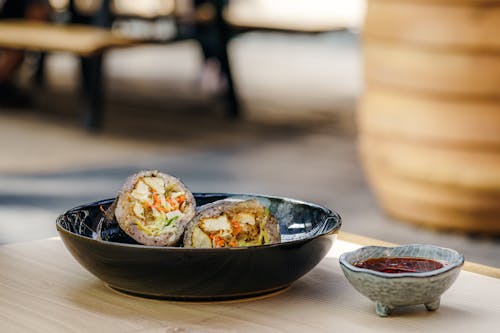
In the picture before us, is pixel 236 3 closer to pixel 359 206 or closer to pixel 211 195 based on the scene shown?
pixel 359 206

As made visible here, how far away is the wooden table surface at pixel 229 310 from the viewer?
88 centimetres

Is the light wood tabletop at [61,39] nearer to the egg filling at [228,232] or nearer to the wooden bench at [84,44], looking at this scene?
the wooden bench at [84,44]

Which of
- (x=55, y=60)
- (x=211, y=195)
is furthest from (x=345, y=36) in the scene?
(x=211, y=195)

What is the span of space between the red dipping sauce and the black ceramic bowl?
0.05 metres

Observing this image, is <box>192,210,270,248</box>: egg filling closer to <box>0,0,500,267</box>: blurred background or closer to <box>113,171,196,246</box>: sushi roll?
<box>113,171,196,246</box>: sushi roll

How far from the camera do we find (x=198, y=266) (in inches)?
35.7

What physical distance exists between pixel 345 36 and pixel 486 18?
7.19 meters

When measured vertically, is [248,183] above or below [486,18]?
below

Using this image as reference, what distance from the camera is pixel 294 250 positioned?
93 centimetres

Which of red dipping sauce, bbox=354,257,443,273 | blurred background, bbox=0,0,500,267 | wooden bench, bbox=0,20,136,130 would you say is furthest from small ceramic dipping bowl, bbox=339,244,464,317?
wooden bench, bbox=0,20,136,130

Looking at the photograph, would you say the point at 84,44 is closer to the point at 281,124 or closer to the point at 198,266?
the point at 281,124

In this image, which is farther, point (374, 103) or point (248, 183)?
point (248, 183)

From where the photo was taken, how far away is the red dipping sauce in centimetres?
95

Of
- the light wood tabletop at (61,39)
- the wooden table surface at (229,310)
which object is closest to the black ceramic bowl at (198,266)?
the wooden table surface at (229,310)
